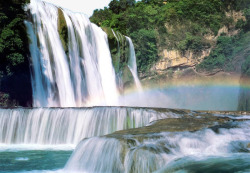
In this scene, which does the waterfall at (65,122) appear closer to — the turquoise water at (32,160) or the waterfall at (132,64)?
the turquoise water at (32,160)

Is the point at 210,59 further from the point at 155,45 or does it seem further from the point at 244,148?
the point at 244,148

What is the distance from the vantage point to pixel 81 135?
12.7m

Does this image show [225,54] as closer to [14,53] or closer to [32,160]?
[14,53]

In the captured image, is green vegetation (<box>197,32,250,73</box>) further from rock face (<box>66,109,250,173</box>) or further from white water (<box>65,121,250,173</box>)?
white water (<box>65,121,250,173</box>)

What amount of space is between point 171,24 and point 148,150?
32964 mm

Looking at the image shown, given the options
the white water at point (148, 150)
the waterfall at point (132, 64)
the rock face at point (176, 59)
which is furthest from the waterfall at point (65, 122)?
the rock face at point (176, 59)

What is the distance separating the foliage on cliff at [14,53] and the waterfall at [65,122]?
699cm

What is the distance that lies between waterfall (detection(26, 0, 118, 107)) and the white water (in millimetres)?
13328

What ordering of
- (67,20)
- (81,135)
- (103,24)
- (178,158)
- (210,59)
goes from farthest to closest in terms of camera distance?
(103,24), (210,59), (67,20), (81,135), (178,158)

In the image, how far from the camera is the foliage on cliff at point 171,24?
3712 cm

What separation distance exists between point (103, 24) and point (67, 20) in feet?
50.6

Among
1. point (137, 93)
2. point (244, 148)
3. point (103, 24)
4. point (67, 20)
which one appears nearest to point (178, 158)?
point (244, 148)

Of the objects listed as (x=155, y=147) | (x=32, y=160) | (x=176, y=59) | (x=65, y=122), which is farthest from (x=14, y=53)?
(x=176, y=59)

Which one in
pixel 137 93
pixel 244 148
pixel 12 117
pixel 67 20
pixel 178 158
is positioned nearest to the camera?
pixel 178 158
